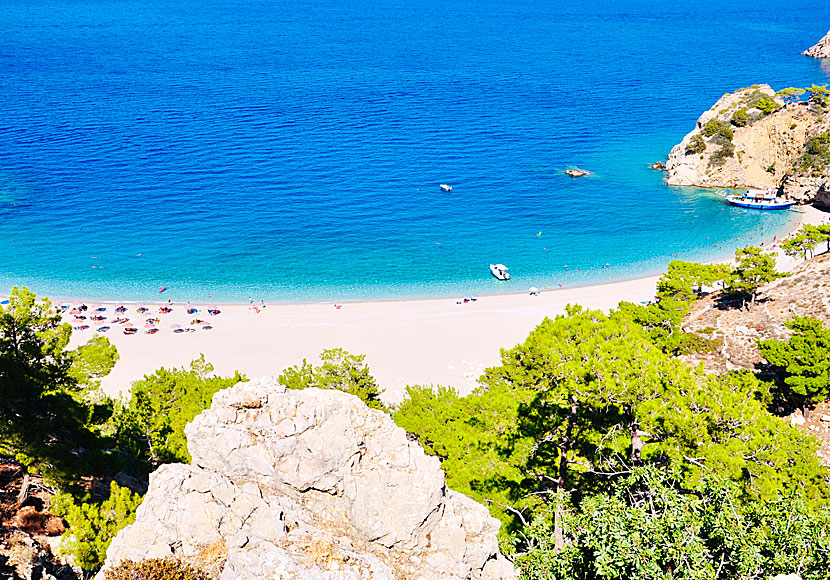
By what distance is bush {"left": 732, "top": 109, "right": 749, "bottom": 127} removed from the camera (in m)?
92.6

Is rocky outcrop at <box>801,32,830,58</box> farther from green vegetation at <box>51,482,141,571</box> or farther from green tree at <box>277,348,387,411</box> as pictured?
green vegetation at <box>51,482,141,571</box>

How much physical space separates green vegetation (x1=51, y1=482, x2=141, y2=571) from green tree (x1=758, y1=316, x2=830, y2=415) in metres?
32.0

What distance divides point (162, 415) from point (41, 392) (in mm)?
7100

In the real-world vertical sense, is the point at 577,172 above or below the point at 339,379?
above

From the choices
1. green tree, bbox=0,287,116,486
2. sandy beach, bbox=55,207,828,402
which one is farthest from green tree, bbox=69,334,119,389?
sandy beach, bbox=55,207,828,402

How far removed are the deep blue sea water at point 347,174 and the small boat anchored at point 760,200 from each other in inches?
66.7

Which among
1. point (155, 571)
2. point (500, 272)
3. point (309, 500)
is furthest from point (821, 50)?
point (155, 571)

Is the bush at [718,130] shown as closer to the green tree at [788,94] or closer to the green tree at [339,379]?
the green tree at [788,94]

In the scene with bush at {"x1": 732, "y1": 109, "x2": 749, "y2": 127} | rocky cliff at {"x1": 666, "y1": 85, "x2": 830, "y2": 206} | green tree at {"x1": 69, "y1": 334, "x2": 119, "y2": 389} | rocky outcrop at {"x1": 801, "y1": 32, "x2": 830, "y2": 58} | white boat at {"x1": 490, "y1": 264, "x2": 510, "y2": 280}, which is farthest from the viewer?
rocky outcrop at {"x1": 801, "y1": 32, "x2": 830, "y2": 58}

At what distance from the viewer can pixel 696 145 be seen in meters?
94.8

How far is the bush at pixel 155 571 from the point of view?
15.0 meters

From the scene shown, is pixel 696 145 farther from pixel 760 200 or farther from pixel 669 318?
pixel 669 318

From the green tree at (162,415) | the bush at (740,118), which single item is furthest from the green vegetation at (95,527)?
the bush at (740,118)

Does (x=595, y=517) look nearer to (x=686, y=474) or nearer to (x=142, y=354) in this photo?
(x=686, y=474)
